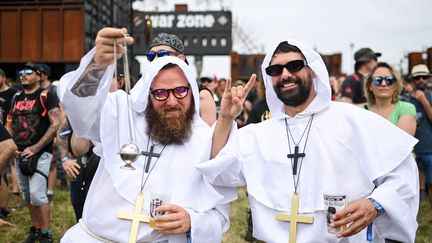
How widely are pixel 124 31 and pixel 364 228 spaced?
1.82 metres

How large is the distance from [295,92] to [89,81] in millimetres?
1336

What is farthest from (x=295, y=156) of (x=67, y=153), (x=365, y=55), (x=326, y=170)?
(x=365, y=55)

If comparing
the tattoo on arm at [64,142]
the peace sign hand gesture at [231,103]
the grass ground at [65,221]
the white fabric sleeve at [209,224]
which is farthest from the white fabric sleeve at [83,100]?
the grass ground at [65,221]

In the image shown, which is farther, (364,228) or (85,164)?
(85,164)

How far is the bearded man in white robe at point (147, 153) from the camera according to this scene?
9.08 ft

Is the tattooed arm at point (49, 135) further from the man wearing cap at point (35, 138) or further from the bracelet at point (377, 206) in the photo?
the bracelet at point (377, 206)

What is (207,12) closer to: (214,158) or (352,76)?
(352,76)

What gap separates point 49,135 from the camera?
6.08 metres

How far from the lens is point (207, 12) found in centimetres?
2483

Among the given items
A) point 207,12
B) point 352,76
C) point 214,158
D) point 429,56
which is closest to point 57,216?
point 352,76

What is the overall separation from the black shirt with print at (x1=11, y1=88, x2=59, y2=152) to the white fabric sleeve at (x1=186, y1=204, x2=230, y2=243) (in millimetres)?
3701

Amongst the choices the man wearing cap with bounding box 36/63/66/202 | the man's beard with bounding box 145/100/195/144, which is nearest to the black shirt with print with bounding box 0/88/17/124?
the man wearing cap with bounding box 36/63/66/202

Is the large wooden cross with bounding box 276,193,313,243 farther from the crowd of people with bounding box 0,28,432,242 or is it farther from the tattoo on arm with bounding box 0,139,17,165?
the tattoo on arm with bounding box 0,139,17,165

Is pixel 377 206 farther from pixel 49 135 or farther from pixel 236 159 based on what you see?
pixel 49 135
